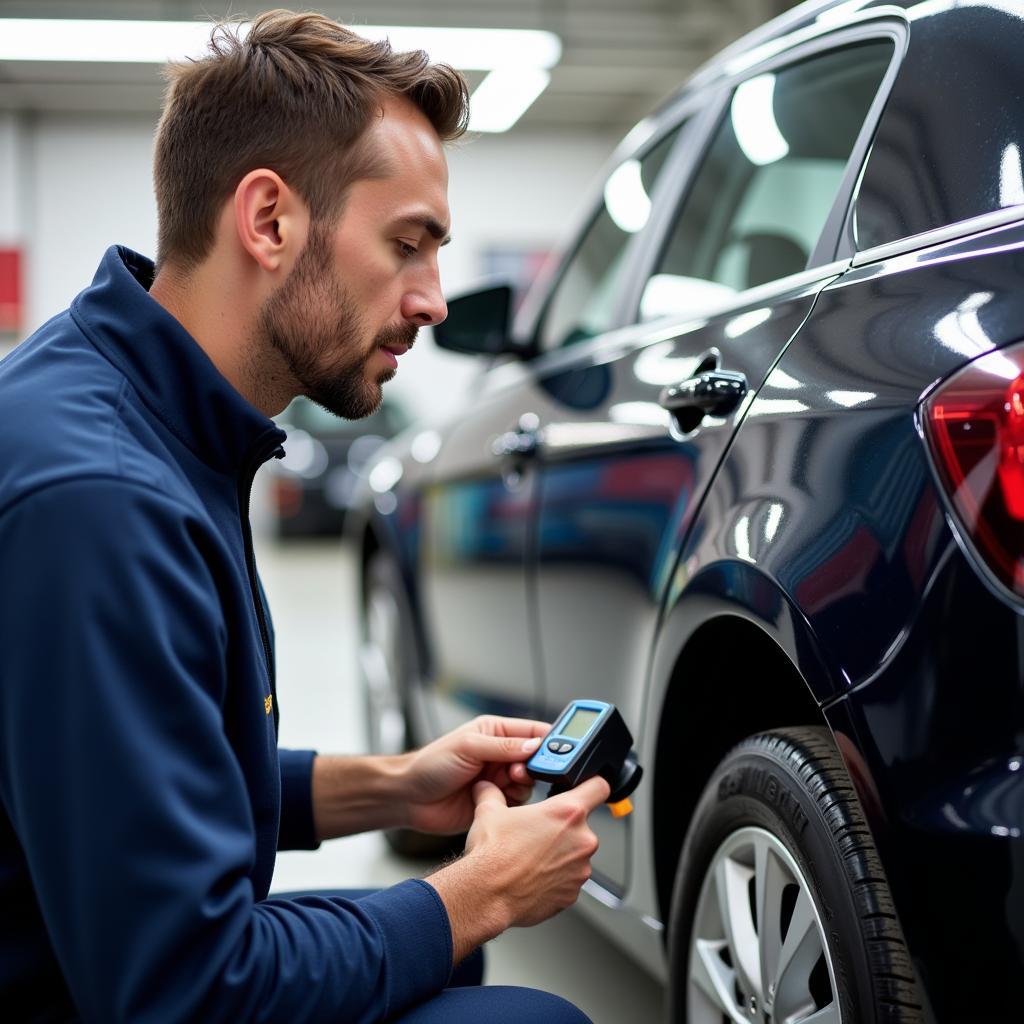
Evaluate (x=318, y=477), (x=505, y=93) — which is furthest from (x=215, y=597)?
(x=505, y=93)

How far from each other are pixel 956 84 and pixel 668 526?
1.98ft

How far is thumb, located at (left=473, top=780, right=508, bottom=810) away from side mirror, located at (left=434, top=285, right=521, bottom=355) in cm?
122

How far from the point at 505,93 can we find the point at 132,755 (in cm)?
1113

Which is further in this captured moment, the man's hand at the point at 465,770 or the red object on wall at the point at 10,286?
the red object on wall at the point at 10,286

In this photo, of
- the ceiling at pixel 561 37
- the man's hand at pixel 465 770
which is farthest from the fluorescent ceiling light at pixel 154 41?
the man's hand at pixel 465 770

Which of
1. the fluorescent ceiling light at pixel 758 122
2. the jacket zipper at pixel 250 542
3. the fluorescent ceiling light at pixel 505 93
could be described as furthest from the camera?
the fluorescent ceiling light at pixel 505 93

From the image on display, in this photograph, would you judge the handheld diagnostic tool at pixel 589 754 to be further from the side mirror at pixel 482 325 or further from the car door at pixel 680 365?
the side mirror at pixel 482 325

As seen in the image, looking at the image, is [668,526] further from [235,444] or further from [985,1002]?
[985,1002]

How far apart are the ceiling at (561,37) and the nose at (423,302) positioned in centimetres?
774

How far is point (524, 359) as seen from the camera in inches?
104

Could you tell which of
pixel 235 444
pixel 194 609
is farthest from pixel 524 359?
pixel 194 609

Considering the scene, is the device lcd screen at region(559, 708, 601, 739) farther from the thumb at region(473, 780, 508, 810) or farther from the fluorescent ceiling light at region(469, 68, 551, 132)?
the fluorescent ceiling light at region(469, 68, 551, 132)

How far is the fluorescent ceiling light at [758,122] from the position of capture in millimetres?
1949

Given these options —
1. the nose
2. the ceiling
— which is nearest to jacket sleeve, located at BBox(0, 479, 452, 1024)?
the nose
